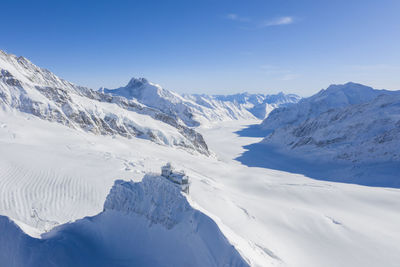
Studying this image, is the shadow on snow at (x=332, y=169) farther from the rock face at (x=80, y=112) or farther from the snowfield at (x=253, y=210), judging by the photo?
the rock face at (x=80, y=112)

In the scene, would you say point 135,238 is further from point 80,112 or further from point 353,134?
point 353,134

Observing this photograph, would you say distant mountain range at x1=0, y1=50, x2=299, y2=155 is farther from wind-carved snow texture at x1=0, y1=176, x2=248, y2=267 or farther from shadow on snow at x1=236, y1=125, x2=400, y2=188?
wind-carved snow texture at x1=0, y1=176, x2=248, y2=267

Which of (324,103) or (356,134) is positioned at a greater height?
(324,103)

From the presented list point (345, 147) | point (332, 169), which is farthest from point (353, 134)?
point (332, 169)

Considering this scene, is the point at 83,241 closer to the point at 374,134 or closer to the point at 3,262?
the point at 3,262

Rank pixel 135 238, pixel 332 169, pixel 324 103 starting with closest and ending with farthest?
1. pixel 135 238
2. pixel 332 169
3. pixel 324 103
